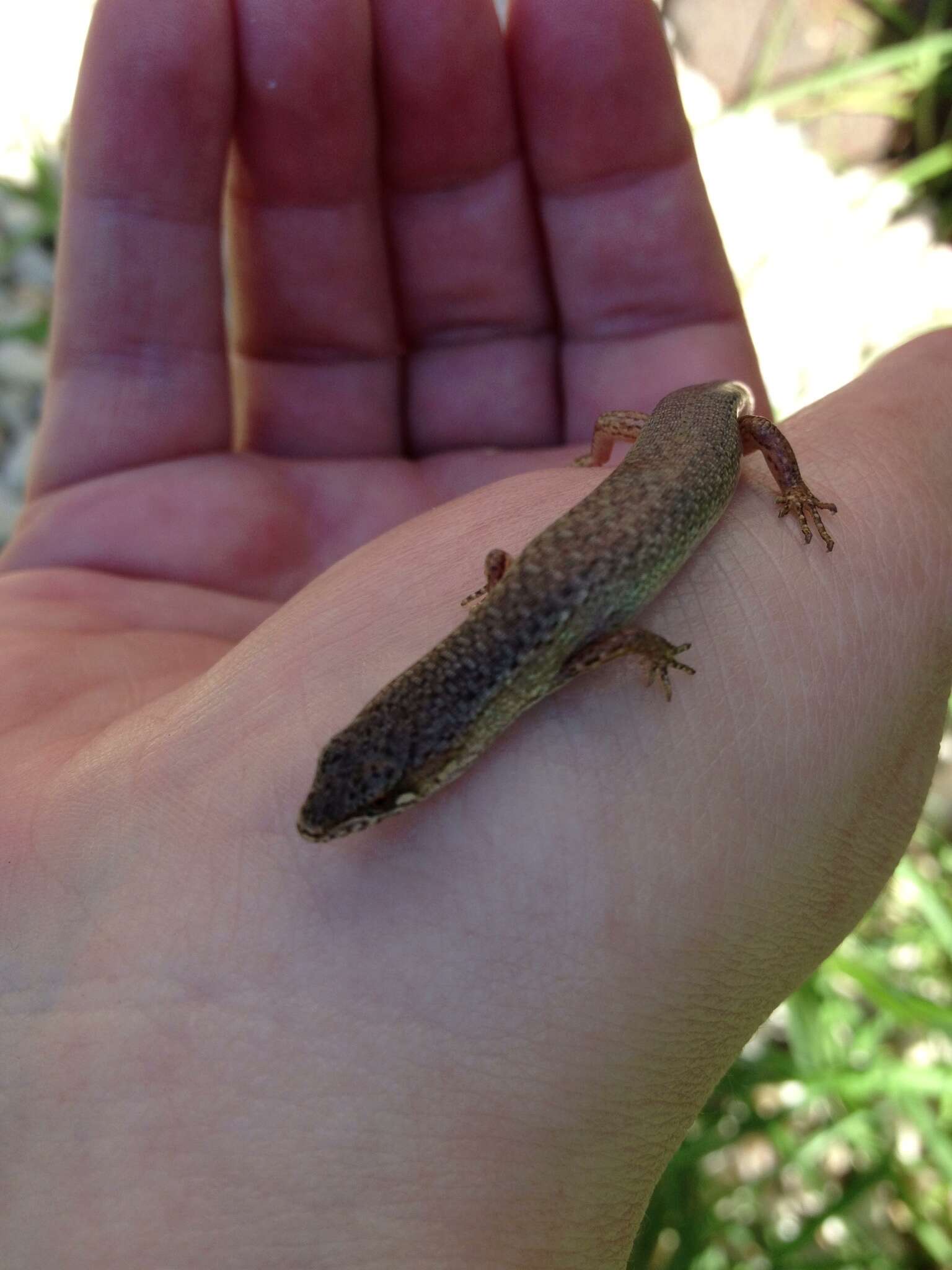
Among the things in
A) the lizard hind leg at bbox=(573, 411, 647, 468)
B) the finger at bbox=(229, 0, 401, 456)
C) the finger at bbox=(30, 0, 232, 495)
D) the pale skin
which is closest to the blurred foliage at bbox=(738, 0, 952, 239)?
the pale skin

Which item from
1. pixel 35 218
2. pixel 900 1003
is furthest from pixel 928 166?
pixel 35 218

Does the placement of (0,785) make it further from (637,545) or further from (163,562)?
(637,545)

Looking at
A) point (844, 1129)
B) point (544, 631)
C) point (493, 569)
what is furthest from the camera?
point (844, 1129)

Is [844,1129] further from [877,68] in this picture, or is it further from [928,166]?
[877,68]

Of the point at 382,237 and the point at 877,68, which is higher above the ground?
the point at 877,68

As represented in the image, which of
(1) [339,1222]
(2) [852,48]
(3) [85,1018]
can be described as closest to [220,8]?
(3) [85,1018]

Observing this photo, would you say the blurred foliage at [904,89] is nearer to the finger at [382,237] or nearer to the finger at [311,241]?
the finger at [382,237]

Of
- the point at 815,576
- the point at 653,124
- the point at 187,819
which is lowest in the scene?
the point at 187,819
